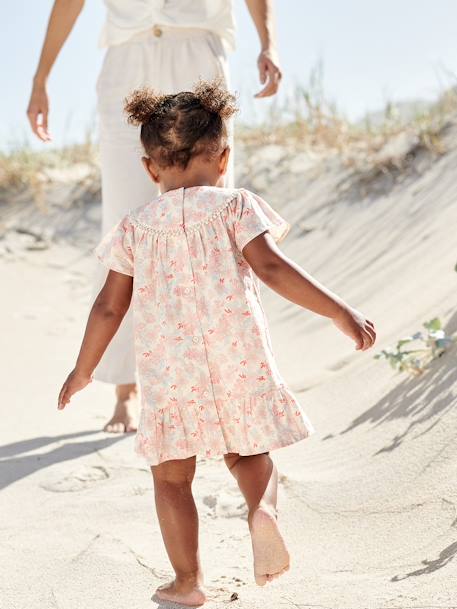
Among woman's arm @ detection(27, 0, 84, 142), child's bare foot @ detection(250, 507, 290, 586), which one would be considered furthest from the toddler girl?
woman's arm @ detection(27, 0, 84, 142)

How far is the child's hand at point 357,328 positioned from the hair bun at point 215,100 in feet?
1.83

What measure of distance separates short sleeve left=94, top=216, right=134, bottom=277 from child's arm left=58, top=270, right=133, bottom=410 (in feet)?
0.07

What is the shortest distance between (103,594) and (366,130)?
646cm

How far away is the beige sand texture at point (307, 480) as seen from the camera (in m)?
2.14

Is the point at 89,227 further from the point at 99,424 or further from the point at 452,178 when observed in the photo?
the point at 99,424

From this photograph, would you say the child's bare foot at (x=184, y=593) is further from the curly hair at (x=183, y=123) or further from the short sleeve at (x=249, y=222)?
the curly hair at (x=183, y=123)

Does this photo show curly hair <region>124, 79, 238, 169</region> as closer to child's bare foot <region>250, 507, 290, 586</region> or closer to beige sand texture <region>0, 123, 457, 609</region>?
child's bare foot <region>250, 507, 290, 586</region>

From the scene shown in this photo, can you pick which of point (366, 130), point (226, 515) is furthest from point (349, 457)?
point (366, 130)

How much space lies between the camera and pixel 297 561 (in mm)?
2275

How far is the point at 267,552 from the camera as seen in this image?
1.93 meters

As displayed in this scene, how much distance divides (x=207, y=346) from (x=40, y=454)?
1.43 m

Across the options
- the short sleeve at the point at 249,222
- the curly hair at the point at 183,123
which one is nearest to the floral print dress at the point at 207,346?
the short sleeve at the point at 249,222

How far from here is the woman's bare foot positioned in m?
3.59

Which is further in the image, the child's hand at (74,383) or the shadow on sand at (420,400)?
the shadow on sand at (420,400)
